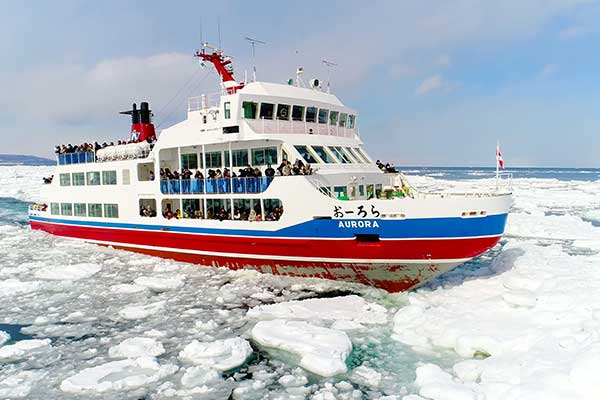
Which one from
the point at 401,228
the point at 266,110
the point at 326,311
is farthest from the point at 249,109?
the point at 326,311

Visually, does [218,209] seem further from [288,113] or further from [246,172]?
[288,113]

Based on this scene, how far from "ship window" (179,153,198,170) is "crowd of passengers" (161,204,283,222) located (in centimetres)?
164

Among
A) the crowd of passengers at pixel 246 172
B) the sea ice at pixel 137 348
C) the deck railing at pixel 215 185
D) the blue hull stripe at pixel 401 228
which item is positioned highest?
the crowd of passengers at pixel 246 172

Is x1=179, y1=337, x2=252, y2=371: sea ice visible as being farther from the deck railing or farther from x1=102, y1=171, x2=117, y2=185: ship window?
x1=102, y1=171, x2=117, y2=185: ship window

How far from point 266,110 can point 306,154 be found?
2054 millimetres

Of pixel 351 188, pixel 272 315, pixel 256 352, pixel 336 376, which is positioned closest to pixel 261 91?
pixel 351 188

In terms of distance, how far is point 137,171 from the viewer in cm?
1844

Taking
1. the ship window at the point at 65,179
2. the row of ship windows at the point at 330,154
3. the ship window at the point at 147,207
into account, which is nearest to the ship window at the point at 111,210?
the ship window at the point at 147,207

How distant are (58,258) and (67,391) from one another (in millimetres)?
12248

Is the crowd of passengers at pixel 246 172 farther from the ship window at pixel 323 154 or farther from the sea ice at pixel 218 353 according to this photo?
the sea ice at pixel 218 353

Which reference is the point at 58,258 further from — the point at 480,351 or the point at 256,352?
the point at 480,351

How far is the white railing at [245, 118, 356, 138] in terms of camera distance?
49.6 ft

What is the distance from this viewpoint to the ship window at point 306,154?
588 inches

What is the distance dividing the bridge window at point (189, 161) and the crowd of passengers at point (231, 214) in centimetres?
164
